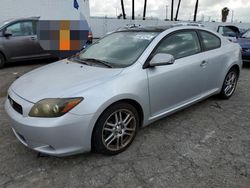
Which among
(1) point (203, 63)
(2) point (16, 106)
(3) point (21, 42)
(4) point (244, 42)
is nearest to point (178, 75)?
(1) point (203, 63)

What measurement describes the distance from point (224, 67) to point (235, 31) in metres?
7.60

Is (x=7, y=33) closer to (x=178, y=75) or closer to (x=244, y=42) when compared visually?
A: (x=178, y=75)

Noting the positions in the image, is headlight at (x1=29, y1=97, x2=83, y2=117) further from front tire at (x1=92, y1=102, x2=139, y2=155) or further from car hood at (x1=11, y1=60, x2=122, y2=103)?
front tire at (x1=92, y1=102, x2=139, y2=155)

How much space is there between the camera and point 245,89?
17.8 feet

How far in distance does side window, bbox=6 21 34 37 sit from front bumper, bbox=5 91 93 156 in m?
5.95

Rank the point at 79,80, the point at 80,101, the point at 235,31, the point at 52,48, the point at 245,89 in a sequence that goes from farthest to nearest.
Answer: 1. the point at 235,31
2. the point at 52,48
3. the point at 245,89
4. the point at 79,80
5. the point at 80,101

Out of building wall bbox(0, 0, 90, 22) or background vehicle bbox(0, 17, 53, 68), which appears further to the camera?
building wall bbox(0, 0, 90, 22)

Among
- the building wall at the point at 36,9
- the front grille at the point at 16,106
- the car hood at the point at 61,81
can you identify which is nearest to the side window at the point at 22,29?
the building wall at the point at 36,9

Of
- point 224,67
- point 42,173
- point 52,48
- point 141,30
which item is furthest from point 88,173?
point 52,48

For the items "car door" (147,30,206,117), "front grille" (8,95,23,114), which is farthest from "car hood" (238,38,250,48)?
"front grille" (8,95,23,114)

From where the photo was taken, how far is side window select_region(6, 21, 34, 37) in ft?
25.0

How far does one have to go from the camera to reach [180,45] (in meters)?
3.57

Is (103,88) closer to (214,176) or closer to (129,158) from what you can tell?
(129,158)

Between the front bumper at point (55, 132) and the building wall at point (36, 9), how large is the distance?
10.5 meters
